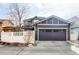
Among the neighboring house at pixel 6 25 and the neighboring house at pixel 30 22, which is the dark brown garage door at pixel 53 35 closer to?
the neighboring house at pixel 30 22

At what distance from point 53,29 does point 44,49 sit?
1.35 feet

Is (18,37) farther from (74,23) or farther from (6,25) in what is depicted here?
(74,23)

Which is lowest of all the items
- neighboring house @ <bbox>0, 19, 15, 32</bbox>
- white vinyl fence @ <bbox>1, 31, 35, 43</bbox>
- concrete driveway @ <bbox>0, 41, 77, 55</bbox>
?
concrete driveway @ <bbox>0, 41, 77, 55</bbox>

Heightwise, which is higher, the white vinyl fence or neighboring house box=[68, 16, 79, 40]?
neighboring house box=[68, 16, 79, 40]

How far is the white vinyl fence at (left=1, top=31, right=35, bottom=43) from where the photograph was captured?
10.7 feet

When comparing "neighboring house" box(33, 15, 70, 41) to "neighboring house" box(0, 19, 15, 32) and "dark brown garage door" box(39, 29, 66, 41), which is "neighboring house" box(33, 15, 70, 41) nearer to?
"dark brown garage door" box(39, 29, 66, 41)

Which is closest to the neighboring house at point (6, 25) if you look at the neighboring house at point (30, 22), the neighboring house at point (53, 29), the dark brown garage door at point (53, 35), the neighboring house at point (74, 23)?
the neighboring house at point (30, 22)

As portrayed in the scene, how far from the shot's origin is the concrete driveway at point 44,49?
3223 millimetres

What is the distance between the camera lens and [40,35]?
3361 mm

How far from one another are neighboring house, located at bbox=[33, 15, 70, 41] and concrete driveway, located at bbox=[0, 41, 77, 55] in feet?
0.32

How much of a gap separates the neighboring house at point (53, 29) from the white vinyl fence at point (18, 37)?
0.12 m

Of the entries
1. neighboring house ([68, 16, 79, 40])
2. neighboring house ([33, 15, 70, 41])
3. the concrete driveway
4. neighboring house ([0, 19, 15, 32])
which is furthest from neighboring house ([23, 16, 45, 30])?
neighboring house ([68, 16, 79, 40])

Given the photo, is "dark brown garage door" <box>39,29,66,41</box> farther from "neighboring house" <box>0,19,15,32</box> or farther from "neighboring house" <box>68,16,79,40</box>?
"neighboring house" <box>0,19,15,32</box>
